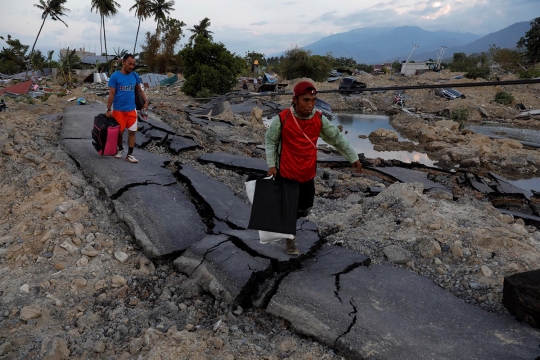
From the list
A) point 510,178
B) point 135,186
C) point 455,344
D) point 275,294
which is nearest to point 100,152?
point 135,186

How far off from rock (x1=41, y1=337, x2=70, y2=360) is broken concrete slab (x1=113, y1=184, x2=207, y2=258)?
1.07 metres

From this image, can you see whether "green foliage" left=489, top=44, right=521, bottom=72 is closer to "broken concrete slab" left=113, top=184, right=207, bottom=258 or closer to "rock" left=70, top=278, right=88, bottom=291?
"broken concrete slab" left=113, top=184, right=207, bottom=258

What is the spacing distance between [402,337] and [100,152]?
4.23 m

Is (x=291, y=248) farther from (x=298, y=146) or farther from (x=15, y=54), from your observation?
(x=15, y=54)

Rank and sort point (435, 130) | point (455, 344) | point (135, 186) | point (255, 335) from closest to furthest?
point (455, 344), point (255, 335), point (135, 186), point (435, 130)

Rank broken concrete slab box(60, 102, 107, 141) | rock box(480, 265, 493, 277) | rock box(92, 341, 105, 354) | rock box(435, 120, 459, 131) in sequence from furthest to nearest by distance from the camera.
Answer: rock box(435, 120, 459, 131), broken concrete slab box(60, 102, 107, 141), rock box(480, 265, 493, 277), rock box(92, 341, 105, 354)

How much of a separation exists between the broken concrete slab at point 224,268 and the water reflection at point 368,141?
816cm

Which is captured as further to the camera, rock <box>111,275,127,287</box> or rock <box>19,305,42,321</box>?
rock <box>111,275,127,287</box>

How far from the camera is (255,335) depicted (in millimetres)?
2180

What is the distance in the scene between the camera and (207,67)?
1956cm

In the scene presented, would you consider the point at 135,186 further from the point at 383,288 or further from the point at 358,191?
the point at 358,191

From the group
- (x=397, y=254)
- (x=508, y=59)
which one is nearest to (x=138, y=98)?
(x=397, y=254)

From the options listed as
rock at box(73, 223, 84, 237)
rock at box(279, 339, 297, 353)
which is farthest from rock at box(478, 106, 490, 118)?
rock at box(73, 223, 84, 237)

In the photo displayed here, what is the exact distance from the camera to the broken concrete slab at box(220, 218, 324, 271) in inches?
106
